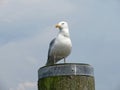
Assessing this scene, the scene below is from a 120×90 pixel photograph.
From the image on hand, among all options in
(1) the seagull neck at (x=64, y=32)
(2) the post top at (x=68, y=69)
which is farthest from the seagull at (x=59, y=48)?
(2) the post top at (x=68, y=69)

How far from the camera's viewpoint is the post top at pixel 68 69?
429cm

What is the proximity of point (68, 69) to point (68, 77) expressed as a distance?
0.13 metres

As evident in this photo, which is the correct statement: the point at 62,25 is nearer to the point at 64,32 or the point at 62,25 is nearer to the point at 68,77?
the point at 64,32

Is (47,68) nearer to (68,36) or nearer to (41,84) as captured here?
(41,84)

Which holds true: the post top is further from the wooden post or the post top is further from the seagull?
the seagull

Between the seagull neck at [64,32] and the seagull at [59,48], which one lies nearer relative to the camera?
the seagull at [59,48]

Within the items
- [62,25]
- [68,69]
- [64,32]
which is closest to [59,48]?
[64,32]

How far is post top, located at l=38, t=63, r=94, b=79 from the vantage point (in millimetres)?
4285

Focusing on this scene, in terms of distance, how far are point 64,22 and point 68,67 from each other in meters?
5.63

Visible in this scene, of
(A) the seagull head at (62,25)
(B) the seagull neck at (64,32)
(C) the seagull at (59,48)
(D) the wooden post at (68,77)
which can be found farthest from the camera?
(A) the seagull head at (62,25)

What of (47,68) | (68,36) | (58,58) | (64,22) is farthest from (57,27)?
(47,68)

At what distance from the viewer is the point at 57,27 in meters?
9.74

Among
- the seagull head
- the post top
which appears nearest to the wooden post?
the post top

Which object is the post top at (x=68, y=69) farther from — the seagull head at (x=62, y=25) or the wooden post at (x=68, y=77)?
the seagull head at (x=62, y=25)
